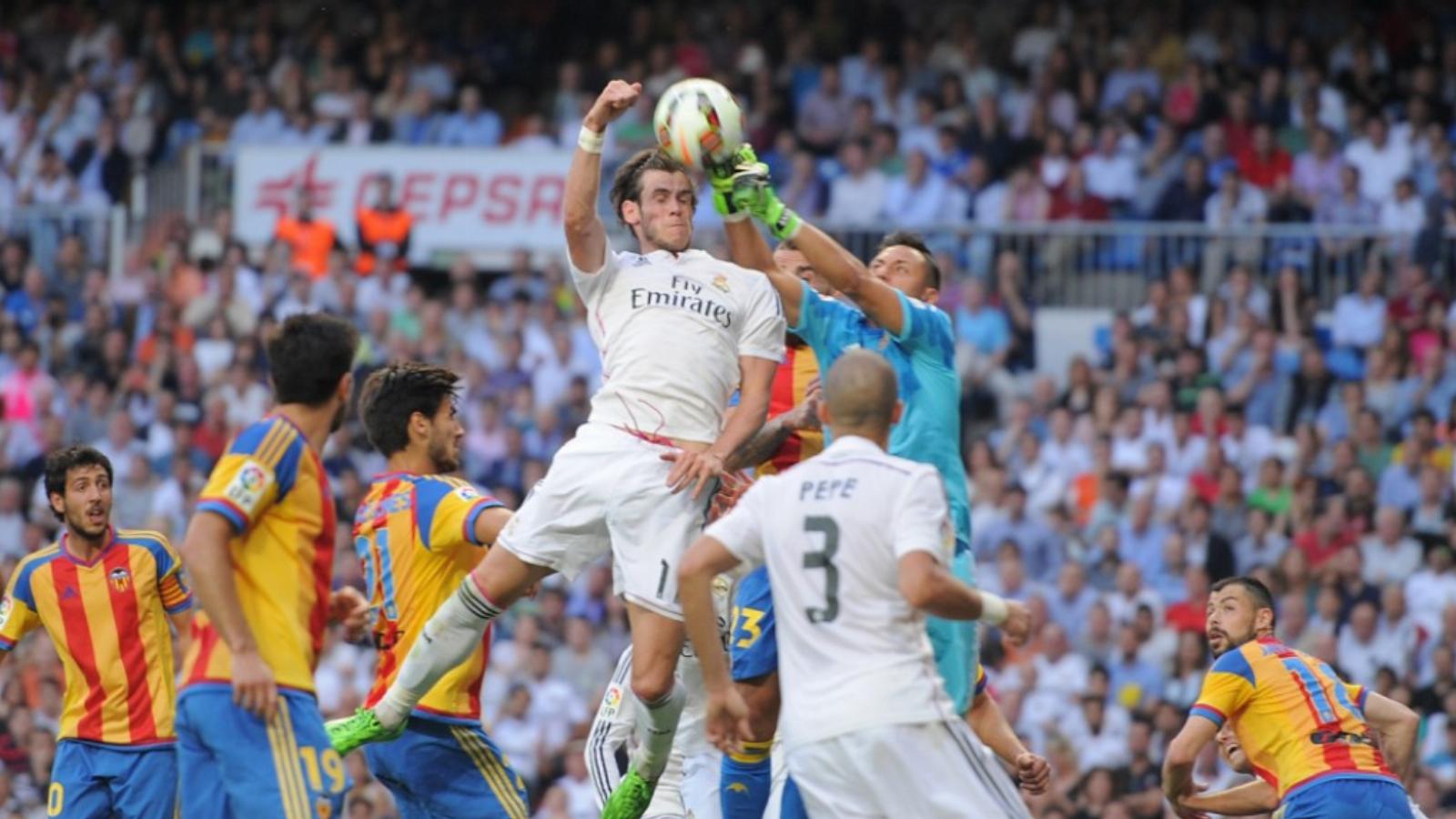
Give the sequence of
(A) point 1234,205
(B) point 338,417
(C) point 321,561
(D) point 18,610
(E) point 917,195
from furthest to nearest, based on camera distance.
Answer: (E) point 917,195, (A) point 1234,205, (D) point 18,610, (B) point 338,417, (C) point 321,561

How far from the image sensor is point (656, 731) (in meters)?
10.4

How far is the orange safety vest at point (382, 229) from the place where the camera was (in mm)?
24031

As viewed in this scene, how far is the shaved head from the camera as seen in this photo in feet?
28.3

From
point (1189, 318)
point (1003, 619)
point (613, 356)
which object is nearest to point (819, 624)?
point (1003, 619)

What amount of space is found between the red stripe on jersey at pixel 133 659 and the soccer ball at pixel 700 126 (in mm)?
3454

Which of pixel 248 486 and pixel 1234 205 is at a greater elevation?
pixel 1234 205

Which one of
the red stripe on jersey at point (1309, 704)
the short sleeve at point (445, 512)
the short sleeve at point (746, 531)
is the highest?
the short sleeve at point (746, 531)

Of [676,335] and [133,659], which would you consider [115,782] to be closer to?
[133,659]

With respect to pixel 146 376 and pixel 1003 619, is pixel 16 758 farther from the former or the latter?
pixel 1003 619

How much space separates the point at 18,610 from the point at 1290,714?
597cm

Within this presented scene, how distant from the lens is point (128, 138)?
2608 centimetres

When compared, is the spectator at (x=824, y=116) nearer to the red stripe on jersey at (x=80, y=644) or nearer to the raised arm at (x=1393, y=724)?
the raised arm at (x=1393, y=724)

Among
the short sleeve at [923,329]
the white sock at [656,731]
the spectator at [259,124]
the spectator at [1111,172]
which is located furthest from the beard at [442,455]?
the spectator at [259,124]

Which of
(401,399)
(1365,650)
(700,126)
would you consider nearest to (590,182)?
(700,126)
